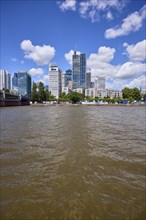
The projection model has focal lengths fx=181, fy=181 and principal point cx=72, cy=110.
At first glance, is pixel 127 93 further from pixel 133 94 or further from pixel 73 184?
pixel 73 184

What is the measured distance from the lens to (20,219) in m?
3.08

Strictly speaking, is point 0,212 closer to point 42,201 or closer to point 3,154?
point 42,201

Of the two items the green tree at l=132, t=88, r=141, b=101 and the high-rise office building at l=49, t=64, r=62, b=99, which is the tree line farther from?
the high-rise office building at l=49, t=64, r=62, b=99

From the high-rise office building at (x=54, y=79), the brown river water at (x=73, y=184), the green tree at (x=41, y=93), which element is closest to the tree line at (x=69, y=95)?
the green tree at (x=41, y=93)

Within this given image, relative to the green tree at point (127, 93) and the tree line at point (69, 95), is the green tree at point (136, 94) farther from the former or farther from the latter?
the green tree at point (127, 93)

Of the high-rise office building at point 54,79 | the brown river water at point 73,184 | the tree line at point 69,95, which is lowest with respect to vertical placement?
the brown river water at point 73,184

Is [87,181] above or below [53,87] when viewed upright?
below

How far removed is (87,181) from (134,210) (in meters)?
1.41

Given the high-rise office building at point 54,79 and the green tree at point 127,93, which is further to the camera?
the high-rise office building at point 54,79

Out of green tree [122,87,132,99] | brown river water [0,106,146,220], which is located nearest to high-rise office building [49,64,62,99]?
green tree [122,87,132,99]

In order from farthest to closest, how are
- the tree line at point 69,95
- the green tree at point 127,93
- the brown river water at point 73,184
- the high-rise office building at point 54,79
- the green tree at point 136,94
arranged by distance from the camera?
the high-rise office building at point 54,79
the green tree at point 127,93
the green tree at point 136,94
the tree line at point 69,95
the brown river water at point 73,184

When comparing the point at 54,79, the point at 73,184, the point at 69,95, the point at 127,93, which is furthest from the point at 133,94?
the point at 73,184

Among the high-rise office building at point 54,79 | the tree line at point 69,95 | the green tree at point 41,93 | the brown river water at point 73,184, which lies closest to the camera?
the brown river water at point 73,184

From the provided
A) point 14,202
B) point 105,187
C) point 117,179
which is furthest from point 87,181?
point 14,202
